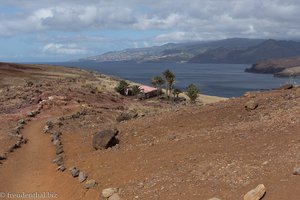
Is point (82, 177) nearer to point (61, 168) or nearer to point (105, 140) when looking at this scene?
point (61, 168)

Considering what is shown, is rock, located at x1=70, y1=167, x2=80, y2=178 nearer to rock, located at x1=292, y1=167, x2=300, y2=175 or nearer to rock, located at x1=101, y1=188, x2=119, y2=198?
rock, located at x1=101, y1=188, x2=119, y2=198

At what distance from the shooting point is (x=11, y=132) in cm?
3356

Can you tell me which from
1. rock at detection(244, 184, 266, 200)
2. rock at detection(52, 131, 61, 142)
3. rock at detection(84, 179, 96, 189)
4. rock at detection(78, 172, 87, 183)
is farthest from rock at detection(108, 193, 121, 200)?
rock at detection(52, 131, 61, 142)

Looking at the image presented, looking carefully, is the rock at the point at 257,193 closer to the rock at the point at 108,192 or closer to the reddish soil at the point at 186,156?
the reddish soil at the point at 186,156

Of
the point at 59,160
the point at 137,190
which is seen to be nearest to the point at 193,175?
the point at 137,190

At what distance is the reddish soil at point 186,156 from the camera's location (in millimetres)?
15992

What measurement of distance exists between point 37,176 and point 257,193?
13277mm

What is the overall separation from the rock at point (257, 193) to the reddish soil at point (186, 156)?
29cm

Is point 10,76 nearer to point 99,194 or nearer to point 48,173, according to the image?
point 48,173

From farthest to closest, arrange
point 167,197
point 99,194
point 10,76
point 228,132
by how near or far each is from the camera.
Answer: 1. point 10,76
2. point 228,132
3. point 99,194
4. point 167,197

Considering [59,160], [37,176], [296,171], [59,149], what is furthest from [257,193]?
[59,149]

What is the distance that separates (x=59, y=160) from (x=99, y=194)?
24.0ft

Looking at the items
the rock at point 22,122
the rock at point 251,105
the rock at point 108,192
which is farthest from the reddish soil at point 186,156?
the rock at point 22,122

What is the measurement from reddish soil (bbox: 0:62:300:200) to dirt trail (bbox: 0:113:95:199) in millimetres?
50
